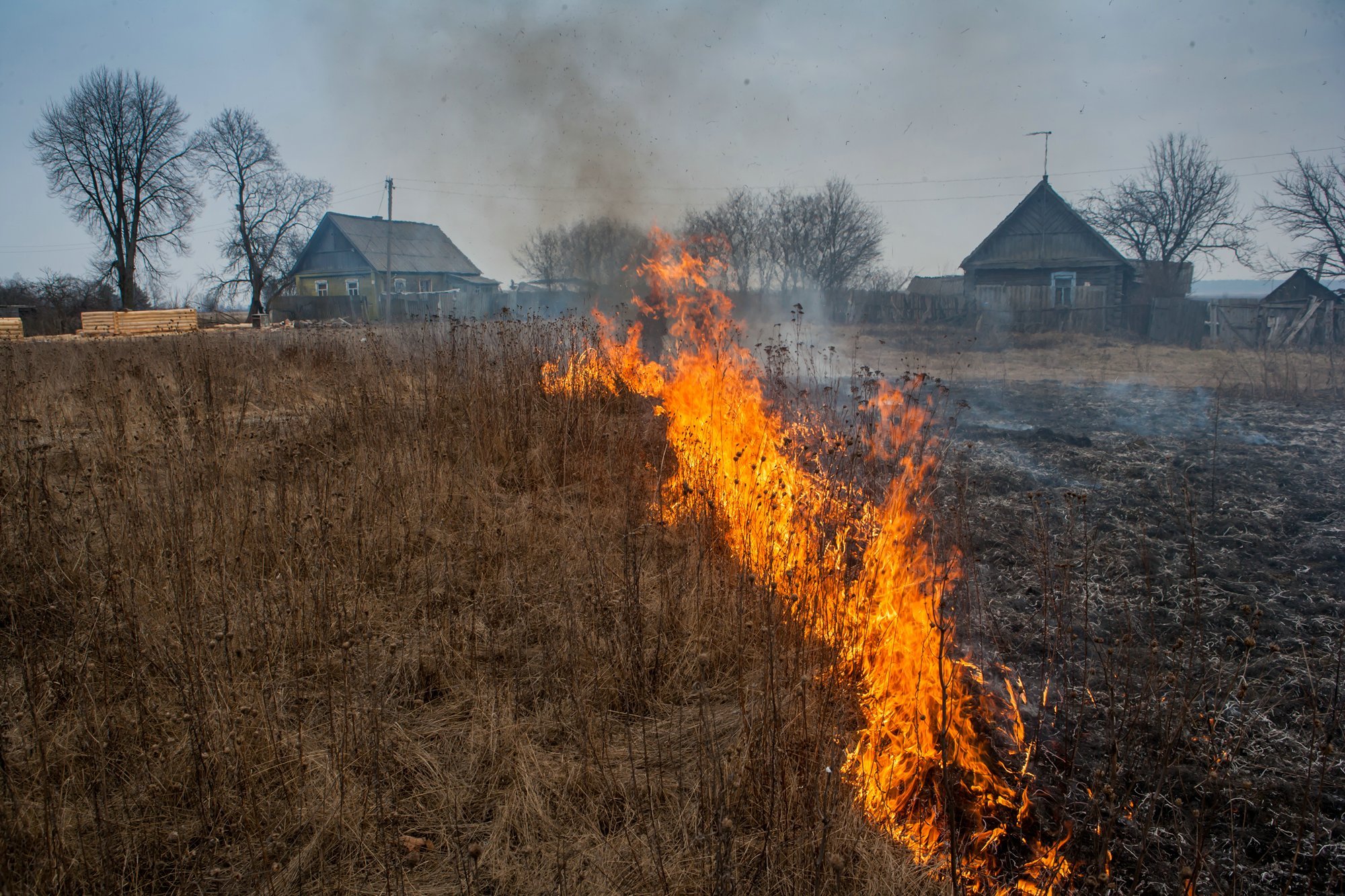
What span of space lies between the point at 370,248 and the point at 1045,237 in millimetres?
35222

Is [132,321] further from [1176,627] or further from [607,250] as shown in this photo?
[1176,627]

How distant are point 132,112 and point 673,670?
38.6 m

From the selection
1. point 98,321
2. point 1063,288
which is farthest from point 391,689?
point 1063,288

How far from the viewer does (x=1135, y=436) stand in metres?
8.41

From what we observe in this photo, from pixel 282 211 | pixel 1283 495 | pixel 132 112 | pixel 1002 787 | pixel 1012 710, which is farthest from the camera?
pixel 282 211

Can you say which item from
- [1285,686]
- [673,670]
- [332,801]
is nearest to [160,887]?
Result: [332,801]

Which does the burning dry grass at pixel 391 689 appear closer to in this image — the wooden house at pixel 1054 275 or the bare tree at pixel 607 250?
the bare tree at pixel 607 250

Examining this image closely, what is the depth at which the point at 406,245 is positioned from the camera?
42.6 m

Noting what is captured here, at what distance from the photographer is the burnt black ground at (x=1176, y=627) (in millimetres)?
2566

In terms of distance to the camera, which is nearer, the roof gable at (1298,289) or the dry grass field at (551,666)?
the dry grass field at (551,666)

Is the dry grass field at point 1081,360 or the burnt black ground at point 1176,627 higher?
the dry grass field at point 1081,360

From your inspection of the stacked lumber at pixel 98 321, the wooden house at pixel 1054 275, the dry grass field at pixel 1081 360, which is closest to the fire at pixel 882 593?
the dry grass field at pixel 1081 360

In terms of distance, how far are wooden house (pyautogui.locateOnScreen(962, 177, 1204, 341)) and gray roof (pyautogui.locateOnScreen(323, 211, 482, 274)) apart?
3098cm

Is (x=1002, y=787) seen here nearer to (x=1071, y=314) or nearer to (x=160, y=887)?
(x=160, y=887)
